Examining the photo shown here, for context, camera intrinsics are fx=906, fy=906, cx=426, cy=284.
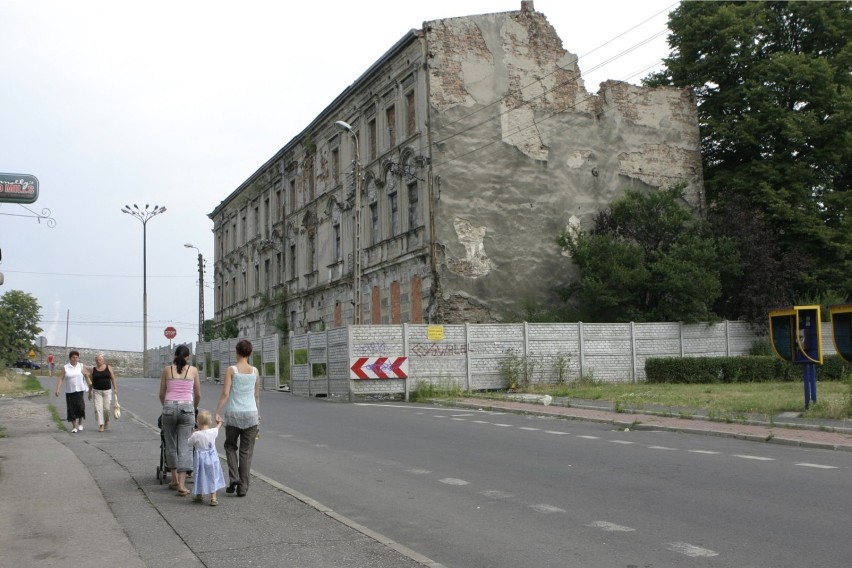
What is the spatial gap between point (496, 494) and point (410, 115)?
28.3 meters

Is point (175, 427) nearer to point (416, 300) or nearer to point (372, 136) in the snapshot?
point (416, 300)

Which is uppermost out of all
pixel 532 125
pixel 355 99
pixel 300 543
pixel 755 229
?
pixel 355 99

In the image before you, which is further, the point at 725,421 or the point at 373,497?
the point at 725,421

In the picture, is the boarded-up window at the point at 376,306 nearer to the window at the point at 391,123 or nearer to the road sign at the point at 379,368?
the window at the point at 391,123

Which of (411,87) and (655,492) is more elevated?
(411,87)

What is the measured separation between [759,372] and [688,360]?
2.40 meters

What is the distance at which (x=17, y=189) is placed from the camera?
12.5 m

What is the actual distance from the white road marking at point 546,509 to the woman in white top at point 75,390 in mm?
12009

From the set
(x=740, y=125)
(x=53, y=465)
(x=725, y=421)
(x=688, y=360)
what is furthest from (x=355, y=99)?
(x=53, y=465)

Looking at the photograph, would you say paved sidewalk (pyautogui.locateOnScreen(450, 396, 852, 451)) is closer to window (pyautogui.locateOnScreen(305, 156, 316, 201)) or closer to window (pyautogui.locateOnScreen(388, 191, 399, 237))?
window (pyautogui.locateOnScreen(388, 191, 399, 237))

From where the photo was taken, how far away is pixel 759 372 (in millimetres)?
29688

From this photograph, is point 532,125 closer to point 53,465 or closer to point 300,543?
point 53,465

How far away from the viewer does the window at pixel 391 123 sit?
37.9 m

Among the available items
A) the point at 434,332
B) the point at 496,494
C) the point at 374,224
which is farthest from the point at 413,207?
the point at 496,494
